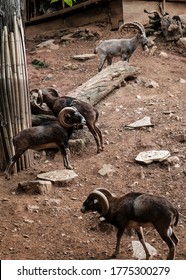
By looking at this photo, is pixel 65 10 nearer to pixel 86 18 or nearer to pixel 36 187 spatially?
pixel 86 18

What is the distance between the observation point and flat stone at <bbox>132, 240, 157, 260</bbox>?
5.83 meters

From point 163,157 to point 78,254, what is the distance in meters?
2.66

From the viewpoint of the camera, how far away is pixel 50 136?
789 centimetres

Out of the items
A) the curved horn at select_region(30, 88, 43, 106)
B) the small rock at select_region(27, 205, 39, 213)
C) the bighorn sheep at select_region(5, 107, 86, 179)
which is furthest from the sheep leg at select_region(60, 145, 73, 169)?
the curved horn at select_region(30, 88, 43, 106)

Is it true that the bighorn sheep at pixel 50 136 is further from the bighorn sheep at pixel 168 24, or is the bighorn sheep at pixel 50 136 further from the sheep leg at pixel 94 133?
the bighorn sheep at pixel 168 24

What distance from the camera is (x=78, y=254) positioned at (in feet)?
19.4

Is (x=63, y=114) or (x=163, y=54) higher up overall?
(x=63, y=114)

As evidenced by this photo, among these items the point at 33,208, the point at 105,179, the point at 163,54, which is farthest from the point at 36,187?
the point at 163,54

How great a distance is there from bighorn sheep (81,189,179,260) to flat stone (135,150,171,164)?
2194mm

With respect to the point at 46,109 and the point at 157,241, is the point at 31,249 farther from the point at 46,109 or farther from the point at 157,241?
the point at 46,109

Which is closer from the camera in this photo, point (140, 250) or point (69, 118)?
point (140, 250)

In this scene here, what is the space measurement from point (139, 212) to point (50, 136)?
275 centimetres

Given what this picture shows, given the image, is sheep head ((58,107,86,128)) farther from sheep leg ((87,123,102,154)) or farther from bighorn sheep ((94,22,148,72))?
bighorn sheep ((94,22,148,72))
